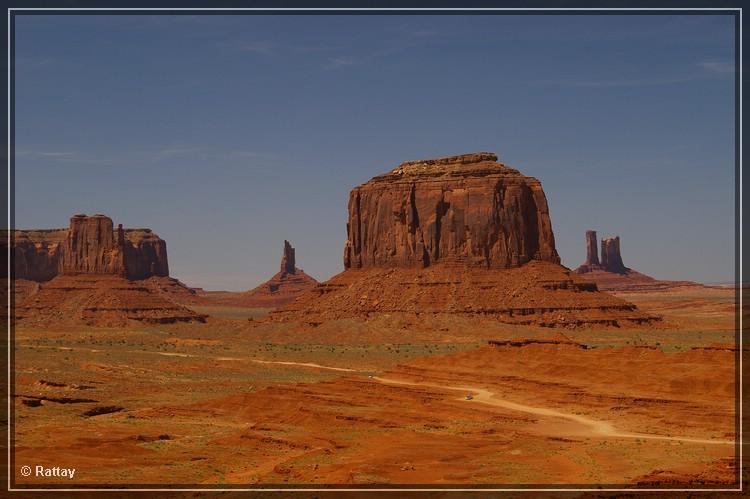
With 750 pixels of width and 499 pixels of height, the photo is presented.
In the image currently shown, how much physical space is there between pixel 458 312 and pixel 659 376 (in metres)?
61.9

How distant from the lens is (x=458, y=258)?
5197 inches

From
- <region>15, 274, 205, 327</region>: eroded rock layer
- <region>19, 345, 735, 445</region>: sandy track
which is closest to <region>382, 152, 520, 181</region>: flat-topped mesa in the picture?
<region>15, 274, 205, 327</region>: eroded rock layer

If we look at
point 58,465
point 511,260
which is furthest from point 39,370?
point 511,260

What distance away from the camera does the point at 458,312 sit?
4783 inches

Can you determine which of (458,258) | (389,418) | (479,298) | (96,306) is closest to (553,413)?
(389,418)

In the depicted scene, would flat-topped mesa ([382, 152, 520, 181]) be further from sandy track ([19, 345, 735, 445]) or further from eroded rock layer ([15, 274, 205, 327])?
sandy track ([19, 345, 735, 445])

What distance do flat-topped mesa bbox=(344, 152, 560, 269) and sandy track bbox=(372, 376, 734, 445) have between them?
60.3 metres

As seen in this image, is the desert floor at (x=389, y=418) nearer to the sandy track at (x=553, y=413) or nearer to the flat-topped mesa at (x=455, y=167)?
Result: the sandy track at (x=553, y=413)

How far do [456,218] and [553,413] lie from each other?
81490 mm

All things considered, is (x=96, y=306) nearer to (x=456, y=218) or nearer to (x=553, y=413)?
(x=456, y=218)

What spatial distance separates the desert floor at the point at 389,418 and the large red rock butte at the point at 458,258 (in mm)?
27085

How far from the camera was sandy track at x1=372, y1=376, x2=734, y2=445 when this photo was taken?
142 feet

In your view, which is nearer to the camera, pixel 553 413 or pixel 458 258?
pixel 553 413

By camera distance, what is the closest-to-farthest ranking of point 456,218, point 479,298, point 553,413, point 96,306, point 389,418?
point 389,418 < point 553,413 < point 479,298 < point 456,218 < point 96,306
